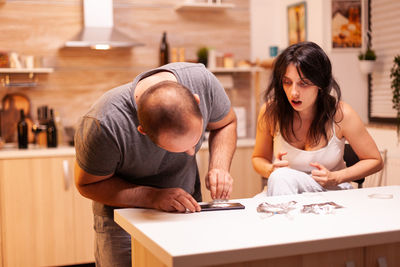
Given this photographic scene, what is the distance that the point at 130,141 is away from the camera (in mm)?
1773

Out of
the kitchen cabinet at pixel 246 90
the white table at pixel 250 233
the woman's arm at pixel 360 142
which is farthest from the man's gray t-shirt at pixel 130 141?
the kitchen cabinet at pixel 246 90

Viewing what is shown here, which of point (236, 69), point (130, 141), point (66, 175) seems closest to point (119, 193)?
point (130, 141)

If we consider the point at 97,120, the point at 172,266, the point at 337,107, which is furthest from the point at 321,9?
the point at 172,266

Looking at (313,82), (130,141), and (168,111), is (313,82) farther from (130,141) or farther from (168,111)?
(168,111)

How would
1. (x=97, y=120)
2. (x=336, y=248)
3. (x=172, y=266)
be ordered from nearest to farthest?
(x=172, y=266) → (x=336, y=248) → (x=97, y=120)

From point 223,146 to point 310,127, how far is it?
648 millimetres

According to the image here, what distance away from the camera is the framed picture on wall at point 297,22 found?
4.08m

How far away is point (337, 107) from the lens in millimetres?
2520

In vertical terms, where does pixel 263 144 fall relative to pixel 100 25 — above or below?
below

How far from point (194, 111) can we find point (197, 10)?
312 centimetres

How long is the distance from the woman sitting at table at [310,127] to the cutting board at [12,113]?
7.13ft

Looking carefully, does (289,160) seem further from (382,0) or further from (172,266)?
(382,0)

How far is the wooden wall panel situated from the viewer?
405 cm


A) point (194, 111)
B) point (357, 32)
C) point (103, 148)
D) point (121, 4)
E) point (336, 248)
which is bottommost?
point (336, 248)
